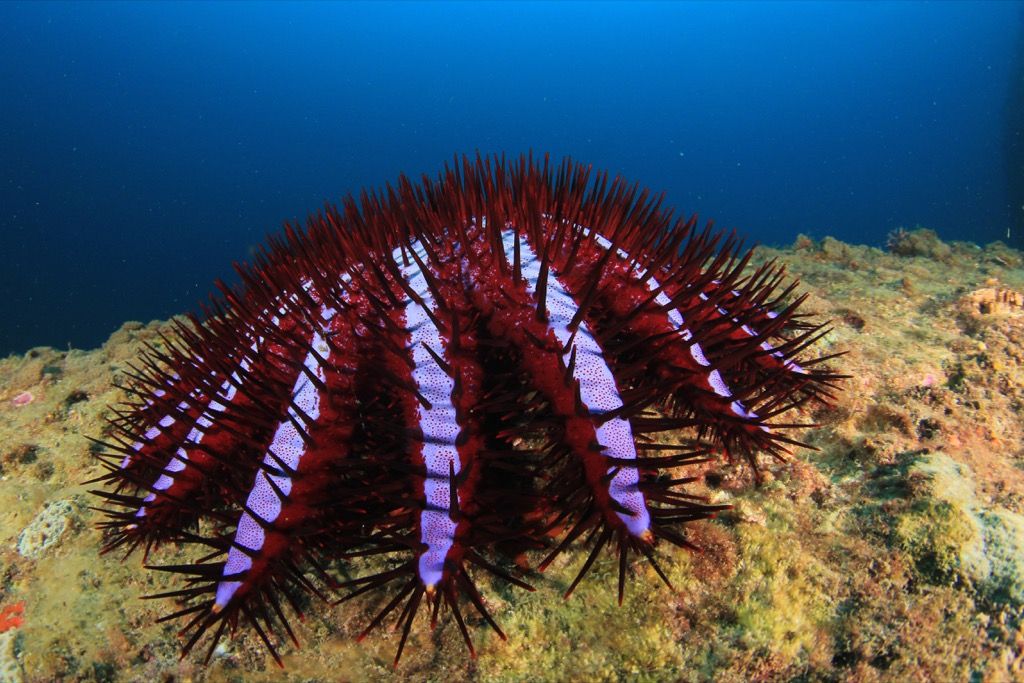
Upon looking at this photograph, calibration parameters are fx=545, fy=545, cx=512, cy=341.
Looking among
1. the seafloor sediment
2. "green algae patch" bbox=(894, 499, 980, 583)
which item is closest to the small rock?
the seafloor sediment

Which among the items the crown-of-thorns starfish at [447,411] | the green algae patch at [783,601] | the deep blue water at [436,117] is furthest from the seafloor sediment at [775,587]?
the deep blue water at [436,117]

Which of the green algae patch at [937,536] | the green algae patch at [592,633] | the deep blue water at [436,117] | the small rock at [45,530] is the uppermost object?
the deep blue water at [436,117]

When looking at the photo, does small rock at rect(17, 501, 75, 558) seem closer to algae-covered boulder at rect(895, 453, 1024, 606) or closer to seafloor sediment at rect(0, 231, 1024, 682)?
seafloor sediment at rect(0, 231, 1024, 682)

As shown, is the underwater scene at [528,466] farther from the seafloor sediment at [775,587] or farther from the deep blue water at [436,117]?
the deep blue water at [436,117]

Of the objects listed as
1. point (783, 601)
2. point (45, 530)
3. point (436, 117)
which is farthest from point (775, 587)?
point (436, 117)

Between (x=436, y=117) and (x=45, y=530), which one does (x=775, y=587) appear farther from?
(x=436, y=117)

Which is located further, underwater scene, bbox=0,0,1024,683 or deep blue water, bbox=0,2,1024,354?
deep blue water, bbox=0,2,1024,354
